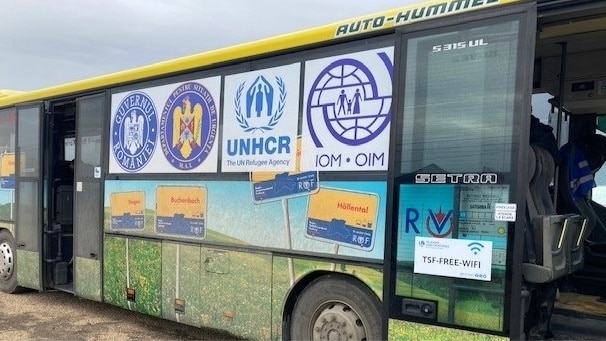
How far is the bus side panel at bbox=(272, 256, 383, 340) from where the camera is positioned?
13.1 feet

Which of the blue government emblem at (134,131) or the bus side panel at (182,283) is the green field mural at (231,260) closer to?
the bus side panel at (182,283)

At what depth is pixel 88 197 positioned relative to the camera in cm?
673

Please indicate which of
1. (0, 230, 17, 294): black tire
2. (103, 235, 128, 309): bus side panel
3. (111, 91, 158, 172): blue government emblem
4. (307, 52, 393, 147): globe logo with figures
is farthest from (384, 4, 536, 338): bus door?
(0, 230, 17, 294): black tire

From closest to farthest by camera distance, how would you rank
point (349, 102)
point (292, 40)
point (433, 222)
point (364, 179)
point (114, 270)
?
point (433, 222) → point (364, 179) → point (349, 102) → point (292, 40) → point (114, 270)

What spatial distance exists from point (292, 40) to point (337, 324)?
90.8 inches

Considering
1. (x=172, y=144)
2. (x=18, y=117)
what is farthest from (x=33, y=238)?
(x=172, y=144)

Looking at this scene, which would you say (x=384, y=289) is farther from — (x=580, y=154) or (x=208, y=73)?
(x=580, y=154)

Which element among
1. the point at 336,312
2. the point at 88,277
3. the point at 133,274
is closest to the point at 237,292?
the point at 336,312

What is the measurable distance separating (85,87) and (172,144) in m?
1.89

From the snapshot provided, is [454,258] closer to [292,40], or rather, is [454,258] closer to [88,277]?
[292,40]

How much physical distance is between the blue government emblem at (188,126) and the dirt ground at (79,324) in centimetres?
193

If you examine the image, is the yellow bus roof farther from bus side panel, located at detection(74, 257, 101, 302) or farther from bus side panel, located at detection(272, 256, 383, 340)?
bus side panel, located at detection(74, 257, 101, 302)

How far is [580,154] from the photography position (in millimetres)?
5734

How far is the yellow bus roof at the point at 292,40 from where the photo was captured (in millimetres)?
3691
